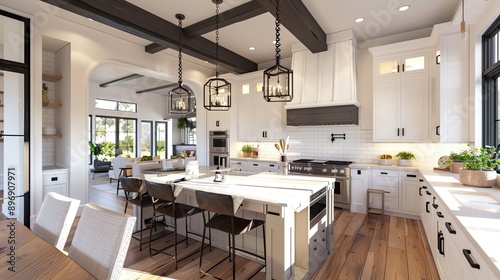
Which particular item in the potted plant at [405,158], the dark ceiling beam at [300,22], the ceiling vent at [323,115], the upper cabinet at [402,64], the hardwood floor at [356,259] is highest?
the dark ceiling beam at [300,22]

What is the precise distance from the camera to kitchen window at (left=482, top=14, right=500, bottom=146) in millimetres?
2930

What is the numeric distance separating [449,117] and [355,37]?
2.10 m

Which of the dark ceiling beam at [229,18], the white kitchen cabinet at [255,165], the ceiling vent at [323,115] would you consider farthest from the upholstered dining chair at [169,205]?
the ceiling vent at [323,115]

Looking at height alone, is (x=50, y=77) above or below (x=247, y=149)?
above

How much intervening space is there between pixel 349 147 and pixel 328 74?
154 cm

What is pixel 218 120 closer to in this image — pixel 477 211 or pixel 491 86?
pixel 491 86

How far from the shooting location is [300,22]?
135 inches

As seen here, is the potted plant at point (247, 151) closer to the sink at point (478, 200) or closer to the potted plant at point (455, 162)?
the potted plant at point (455, 162)

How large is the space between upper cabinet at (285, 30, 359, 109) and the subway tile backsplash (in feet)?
2.40

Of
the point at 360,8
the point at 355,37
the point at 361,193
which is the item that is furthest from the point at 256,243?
the point at 355,37

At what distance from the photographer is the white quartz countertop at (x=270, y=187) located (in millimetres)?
2010

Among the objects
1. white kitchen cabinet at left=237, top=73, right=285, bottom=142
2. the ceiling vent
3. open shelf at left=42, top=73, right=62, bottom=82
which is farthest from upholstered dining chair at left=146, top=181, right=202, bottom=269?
white kitchen cabinet at left=237, top=73, right=285, bottom=142

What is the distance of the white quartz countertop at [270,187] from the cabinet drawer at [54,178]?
7.58ft

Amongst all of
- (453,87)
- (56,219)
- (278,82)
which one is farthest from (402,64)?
(56,219)
